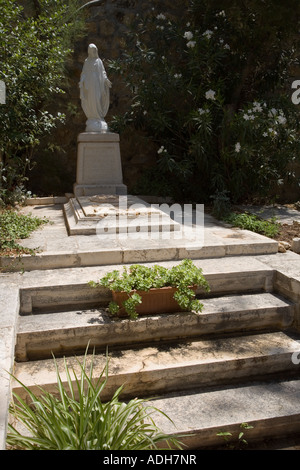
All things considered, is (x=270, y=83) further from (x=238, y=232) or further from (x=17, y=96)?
(x=17, y=96)

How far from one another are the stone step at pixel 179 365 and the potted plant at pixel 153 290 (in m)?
0.30

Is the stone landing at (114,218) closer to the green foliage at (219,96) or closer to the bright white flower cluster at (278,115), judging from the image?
the green foliage at (219,96)

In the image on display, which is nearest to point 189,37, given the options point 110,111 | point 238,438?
point 110,111

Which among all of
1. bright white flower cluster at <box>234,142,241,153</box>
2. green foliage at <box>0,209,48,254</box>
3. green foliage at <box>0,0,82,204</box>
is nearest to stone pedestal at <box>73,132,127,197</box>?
green foliage at <box>0,0,82,204</box>

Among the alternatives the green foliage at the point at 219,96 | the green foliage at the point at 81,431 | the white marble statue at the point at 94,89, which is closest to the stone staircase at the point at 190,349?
the green foliage at the point at 81,431

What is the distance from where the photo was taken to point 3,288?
11.2ft

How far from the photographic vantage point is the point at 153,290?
3.30m

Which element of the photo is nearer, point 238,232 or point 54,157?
point 238,232

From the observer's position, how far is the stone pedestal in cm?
699

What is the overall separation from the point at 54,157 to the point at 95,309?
601 centimetres

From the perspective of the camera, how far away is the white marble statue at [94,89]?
7.01 meters

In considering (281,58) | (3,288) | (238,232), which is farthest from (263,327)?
(281,58)

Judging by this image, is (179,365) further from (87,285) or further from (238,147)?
(238,147)

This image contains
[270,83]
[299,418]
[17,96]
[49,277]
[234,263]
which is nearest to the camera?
[299,418]
